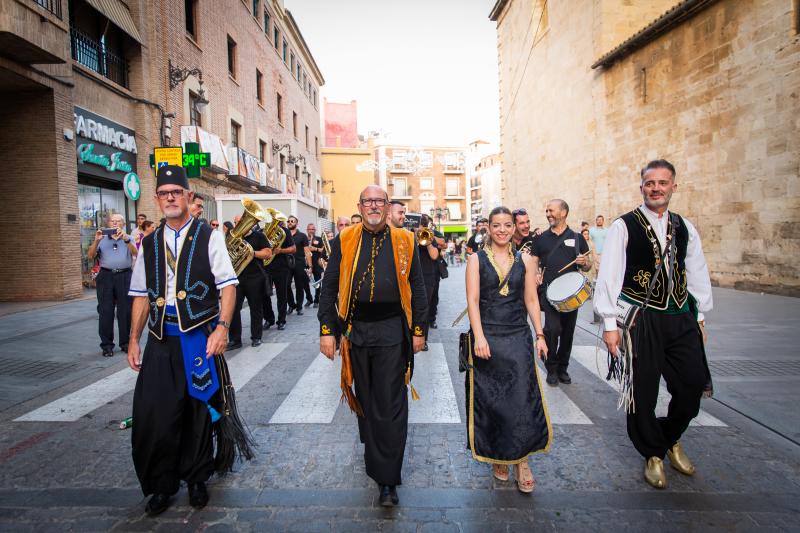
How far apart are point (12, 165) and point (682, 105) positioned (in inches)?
674

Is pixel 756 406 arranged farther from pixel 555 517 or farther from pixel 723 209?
pixel 723 209

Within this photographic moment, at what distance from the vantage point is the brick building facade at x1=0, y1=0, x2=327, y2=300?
35.7 feet

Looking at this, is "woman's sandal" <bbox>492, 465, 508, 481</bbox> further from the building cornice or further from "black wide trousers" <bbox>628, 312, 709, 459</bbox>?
the building cornice

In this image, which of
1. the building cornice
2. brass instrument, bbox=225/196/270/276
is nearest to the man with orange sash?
brass instrument, bbox=225/196/270/276

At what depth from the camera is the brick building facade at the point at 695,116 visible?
32.8 feet

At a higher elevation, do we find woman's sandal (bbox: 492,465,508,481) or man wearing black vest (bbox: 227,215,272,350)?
man wearing black vest (bbox: 227,215,272,350)

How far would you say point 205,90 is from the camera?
17.8 m

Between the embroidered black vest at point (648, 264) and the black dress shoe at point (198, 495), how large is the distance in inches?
115

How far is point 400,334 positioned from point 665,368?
5.64 feet

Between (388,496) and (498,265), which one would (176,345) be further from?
(498,265)

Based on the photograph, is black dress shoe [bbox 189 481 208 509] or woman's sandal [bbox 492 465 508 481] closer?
black dress shoe [bbox 189 481 208 509]

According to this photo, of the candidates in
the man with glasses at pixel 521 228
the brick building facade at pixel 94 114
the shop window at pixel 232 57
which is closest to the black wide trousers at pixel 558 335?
the man with glasses at pixel 521 228

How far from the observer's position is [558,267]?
5.16 meters

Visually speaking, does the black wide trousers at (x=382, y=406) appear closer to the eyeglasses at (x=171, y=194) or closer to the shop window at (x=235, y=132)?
the eyeglasses at (x=171, y=194)
